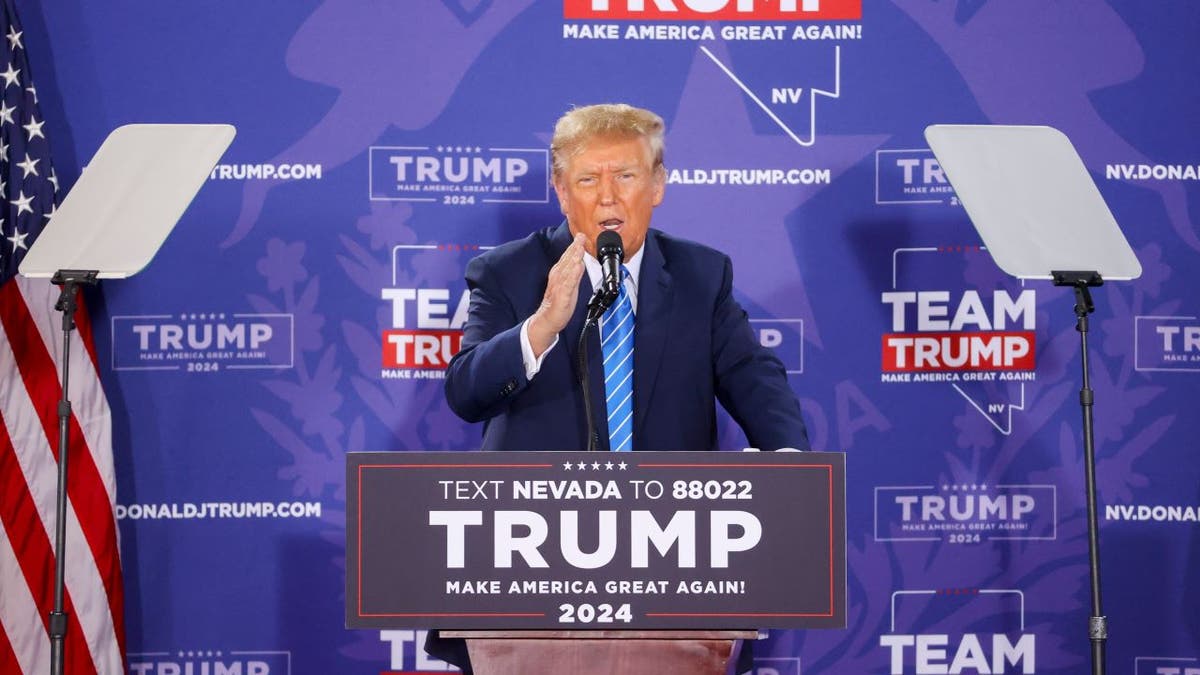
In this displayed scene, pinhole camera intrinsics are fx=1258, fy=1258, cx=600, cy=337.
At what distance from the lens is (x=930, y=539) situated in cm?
386

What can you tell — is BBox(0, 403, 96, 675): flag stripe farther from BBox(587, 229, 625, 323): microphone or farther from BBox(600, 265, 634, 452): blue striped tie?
BBox(587, 229, 625, 323): microphone

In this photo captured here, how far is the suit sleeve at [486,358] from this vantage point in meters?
2.45

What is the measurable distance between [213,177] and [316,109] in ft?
1.23

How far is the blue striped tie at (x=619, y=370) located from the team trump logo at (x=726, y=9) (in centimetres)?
133

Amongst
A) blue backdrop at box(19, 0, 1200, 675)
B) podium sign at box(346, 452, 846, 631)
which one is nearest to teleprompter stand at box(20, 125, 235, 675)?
blue backdrop at box(19, 0, 1200, 675)

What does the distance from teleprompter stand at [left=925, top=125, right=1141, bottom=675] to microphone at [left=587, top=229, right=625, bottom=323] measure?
52.3 inches

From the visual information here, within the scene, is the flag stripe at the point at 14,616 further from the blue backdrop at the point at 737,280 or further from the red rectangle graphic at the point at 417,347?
the red rectangle graphic at the point at 417,347

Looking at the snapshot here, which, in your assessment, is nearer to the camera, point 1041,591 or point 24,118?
point 24,118

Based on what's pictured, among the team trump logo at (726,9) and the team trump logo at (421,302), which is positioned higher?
the team trump logo at (726,9)

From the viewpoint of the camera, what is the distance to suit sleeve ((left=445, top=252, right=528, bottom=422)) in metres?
2.45

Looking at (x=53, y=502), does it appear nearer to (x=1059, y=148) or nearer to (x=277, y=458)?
(x=277, y=458)

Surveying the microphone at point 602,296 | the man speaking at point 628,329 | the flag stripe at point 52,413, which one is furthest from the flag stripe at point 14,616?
the microphone at point 602,296

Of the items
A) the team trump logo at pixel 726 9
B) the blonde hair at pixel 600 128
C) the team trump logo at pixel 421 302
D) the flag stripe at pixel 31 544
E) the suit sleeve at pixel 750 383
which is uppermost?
the team trump logo at pixel 726 9

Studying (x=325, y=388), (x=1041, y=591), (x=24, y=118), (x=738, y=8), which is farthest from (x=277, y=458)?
(x=1041, y=591)
